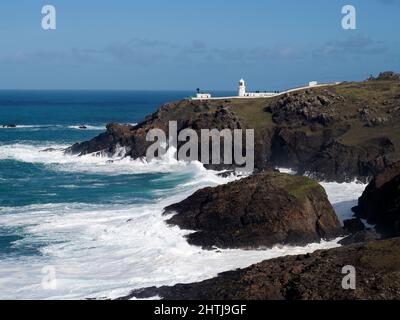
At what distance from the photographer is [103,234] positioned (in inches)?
1630

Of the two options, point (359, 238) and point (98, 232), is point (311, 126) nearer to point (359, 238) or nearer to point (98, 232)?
point (359, 238)

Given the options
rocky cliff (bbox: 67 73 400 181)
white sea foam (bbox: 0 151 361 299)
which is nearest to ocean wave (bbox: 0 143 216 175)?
rocky cliff (bbox: 67 73 400 181)

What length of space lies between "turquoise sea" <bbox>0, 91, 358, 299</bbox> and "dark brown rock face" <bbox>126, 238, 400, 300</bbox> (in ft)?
9.02

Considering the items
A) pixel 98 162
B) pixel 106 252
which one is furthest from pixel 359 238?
pixel 98 162

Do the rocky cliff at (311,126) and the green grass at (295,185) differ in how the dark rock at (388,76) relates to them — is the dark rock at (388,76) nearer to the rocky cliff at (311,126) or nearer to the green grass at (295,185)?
the rocky cliff at (311,126)

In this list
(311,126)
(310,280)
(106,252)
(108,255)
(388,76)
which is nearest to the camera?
(310,280)

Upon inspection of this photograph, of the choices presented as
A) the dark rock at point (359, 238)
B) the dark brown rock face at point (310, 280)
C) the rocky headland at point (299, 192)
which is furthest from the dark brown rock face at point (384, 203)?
the dark brown rock face at point (310, 280)

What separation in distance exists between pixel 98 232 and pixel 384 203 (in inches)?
741

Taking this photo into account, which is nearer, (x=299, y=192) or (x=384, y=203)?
(x=299, y=192)

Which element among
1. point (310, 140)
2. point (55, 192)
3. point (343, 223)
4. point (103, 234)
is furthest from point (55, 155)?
point (343, 223)

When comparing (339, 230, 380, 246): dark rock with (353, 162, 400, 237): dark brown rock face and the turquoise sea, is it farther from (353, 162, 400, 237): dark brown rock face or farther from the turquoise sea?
the turquoise sea

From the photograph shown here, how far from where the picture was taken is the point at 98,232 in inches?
1650

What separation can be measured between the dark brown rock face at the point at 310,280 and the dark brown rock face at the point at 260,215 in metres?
7.01

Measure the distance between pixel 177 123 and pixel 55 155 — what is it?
1667 cm
